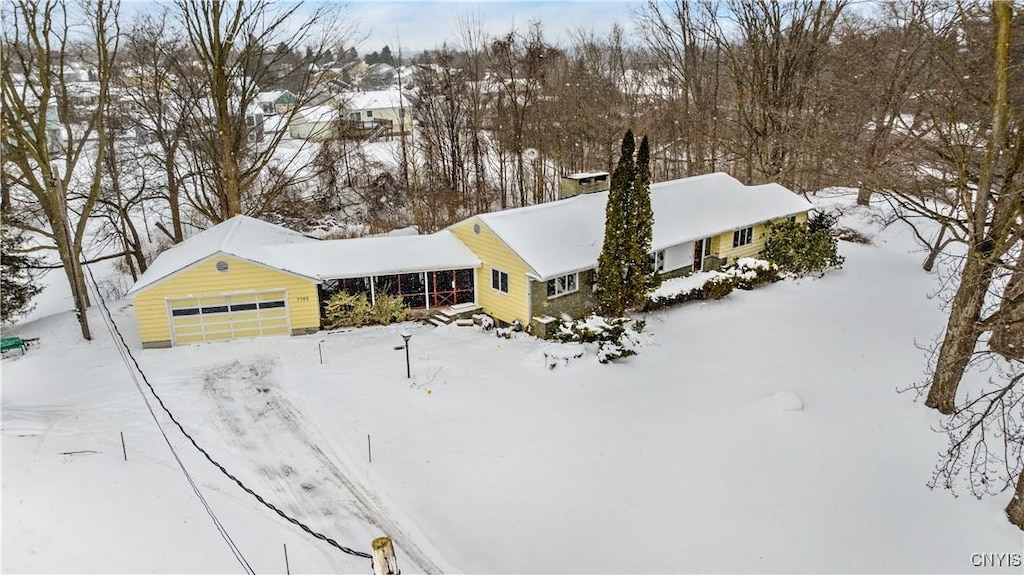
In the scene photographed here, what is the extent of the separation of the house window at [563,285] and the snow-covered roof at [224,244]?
8.73 meters

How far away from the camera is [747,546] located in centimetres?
938

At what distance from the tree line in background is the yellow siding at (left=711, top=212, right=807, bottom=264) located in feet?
12.3

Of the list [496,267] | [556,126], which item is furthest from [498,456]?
[556,126]

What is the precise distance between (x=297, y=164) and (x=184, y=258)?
1019 inches

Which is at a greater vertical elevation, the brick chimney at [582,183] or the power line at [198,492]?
the brick chimney at [582,183]

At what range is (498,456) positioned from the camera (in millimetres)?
11617

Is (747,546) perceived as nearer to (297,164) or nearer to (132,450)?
(132,450)

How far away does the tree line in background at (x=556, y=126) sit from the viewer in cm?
1226

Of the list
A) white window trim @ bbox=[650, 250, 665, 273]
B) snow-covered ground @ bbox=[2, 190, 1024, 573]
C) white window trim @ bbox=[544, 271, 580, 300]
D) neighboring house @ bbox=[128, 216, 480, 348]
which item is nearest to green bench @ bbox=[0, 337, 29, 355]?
snow-covered ground @ bbox=[2, 190, 1024, 573]

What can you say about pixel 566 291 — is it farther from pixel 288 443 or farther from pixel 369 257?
pixel 288 443

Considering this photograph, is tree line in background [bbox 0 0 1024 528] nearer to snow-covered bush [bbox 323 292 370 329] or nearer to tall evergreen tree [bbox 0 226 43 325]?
tall evergreen tree [bbox 0 226 43 325]

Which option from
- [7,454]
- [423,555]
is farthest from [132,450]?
[423,555]

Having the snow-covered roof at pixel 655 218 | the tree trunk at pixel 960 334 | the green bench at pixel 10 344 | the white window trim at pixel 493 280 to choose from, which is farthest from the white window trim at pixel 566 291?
the green bench at pixel 10 344

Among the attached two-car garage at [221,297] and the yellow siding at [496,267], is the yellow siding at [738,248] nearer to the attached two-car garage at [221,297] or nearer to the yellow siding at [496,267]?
the yellow siding at [496,267]
